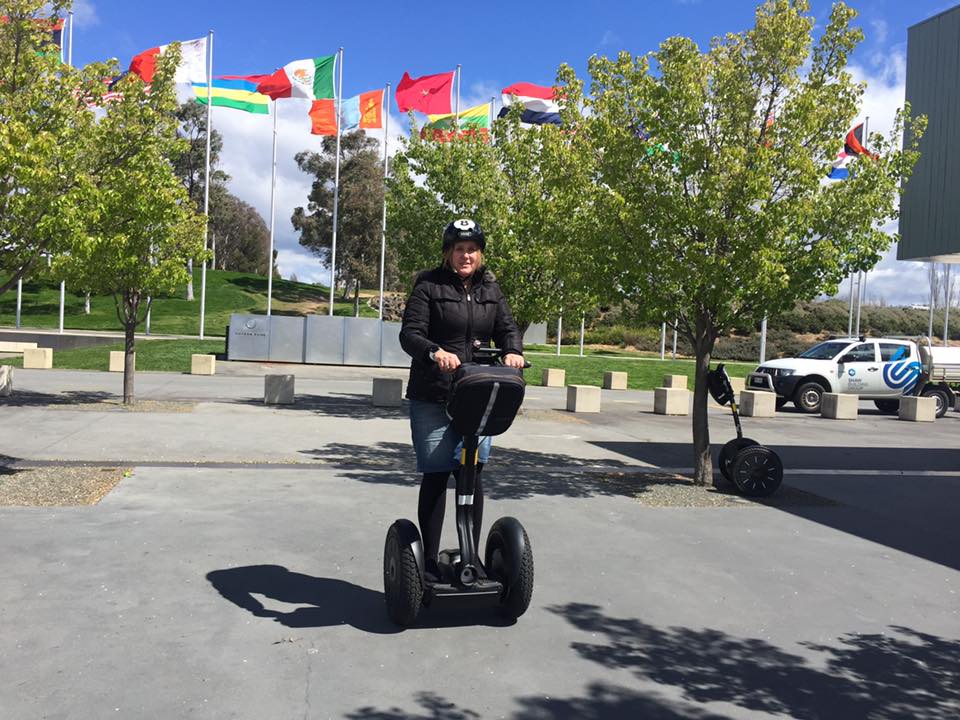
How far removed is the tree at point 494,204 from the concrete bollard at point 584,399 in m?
2.42

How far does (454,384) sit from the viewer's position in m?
3.96

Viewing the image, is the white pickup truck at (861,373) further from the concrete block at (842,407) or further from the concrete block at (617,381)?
the concrete block at (617,381)

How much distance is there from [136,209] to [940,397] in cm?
1937

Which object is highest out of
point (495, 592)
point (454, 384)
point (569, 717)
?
point (454, 384)

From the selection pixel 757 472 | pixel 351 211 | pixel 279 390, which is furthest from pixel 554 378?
pixel 351 211

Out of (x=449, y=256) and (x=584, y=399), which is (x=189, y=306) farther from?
(x=449, y=256)

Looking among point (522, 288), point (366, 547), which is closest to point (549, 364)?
point (522, 288)

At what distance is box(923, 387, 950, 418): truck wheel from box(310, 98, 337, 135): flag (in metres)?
22.4

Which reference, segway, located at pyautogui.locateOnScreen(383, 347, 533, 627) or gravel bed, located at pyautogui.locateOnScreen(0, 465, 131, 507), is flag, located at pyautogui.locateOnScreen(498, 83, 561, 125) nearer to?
gravel bed, located at pyautogui.locateOnScreen(0, 465, 131, 507)

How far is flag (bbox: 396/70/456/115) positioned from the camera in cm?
2930

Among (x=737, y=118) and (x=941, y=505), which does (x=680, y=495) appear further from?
(x=737, y=118)

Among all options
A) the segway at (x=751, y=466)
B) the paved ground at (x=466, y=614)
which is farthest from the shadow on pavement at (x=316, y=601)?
the segway at (x=751, y=466)

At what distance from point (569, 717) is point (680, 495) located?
538 centimetres

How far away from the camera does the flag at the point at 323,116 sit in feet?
104
